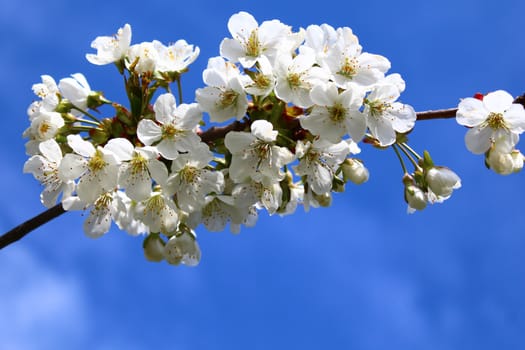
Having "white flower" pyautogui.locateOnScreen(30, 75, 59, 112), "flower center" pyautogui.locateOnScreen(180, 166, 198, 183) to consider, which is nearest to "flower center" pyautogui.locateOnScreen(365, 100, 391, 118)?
"flower center" pyautogui.locateOnScreen(180, 166, 198, 183)

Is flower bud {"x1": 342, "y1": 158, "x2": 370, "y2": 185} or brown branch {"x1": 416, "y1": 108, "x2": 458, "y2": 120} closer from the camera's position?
brown branch {"x1": 416, "y1": 108, "x2": 458, "y2": 120}

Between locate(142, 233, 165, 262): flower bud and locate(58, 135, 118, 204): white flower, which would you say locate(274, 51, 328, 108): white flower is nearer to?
locate(58, 135, 118, 204): white flower

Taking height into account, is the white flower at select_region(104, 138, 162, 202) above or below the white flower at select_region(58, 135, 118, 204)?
above

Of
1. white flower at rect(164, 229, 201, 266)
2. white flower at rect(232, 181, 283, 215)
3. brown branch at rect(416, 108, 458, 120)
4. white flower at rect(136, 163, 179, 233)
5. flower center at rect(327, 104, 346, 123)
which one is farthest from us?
white flower at rect(164, 229, 201, 266)

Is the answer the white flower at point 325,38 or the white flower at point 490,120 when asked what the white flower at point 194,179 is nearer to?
the white flower at point 325,38

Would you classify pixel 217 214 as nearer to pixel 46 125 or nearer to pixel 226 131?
pixel 226 131

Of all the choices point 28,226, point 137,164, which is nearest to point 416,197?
point 137,164

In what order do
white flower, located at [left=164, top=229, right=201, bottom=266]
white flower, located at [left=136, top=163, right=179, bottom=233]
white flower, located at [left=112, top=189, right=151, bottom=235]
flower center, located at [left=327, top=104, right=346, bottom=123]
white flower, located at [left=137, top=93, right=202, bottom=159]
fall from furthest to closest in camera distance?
white flower, located at [left=164, top=229, right=201, bottom=266], white flower, located at [left=112, top=189, right=151, bottom=235], white flower, located at [left=136, top=163, right=179, bottom=233], white flower, located at [left=137, top=93, right=202, bottom=159], flower center, located at [left=327, top=104, right=346, bottom=123]

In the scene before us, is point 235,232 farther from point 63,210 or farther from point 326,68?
point 326,68

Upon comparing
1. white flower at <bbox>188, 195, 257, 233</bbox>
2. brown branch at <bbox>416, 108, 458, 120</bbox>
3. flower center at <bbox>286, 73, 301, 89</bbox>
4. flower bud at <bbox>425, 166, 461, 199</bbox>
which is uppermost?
brown branch at <bbox>416, 108, 458, 120</bbox>
